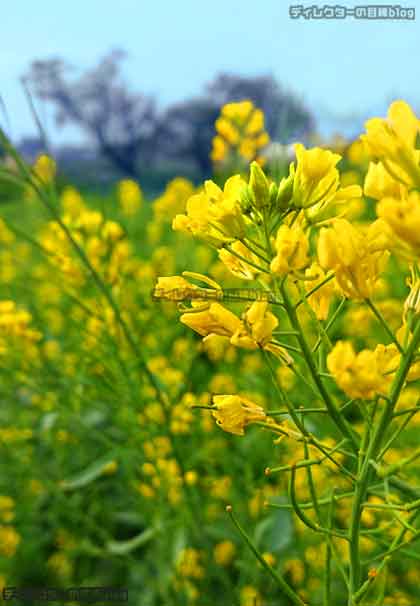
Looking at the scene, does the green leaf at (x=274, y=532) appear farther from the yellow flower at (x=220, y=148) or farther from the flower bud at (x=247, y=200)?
the yellow flower at (x=220, y=148)

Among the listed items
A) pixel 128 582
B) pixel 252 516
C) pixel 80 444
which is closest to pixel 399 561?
pixel 252 516

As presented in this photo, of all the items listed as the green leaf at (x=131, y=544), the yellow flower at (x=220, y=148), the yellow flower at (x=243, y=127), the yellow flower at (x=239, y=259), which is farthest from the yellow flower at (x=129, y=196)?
the yellow flower at (x=239, y=259)

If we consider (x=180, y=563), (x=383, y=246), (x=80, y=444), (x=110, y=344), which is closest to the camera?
(x=383, y=246)

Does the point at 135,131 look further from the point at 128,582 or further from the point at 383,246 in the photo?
the point at 383,246

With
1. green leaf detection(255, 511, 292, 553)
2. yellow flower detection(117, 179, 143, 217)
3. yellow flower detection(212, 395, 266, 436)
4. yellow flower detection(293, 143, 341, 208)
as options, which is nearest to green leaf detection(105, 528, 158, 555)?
green leaf detection(255, 511, 292, 553)

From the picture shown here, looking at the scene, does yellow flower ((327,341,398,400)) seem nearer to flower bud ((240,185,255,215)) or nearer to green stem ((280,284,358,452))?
green stem ((280,284,358,452))
